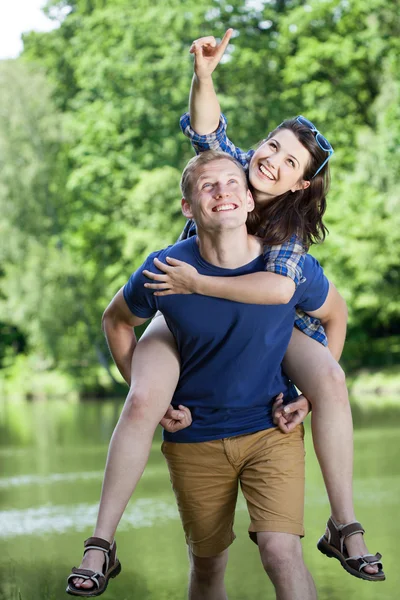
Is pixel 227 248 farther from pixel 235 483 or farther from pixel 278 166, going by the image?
pixel 235 483

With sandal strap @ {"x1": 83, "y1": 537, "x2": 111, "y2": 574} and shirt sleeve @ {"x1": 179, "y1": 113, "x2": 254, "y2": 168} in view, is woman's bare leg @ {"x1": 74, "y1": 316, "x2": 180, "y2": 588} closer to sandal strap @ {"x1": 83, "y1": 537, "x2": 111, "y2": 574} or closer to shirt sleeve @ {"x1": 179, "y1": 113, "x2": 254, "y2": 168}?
sandal strap @ {"x1": 83, "y1": 537, "x2": 111, "y2": 574}

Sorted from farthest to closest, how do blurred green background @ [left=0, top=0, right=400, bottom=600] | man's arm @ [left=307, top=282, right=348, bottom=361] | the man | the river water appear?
blurred green background @ [left=0, top=0, right=400, bottom=600], the river water, man's arm @ [left=307, top=282, right=348, bottom=361], the man

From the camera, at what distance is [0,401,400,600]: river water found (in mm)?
6562

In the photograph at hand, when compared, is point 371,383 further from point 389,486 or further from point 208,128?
point 208,128

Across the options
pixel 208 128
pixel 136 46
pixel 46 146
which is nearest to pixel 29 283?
pixel 46 146

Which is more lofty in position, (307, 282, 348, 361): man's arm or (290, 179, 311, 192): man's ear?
(290, 179, 311, 192): man's ear

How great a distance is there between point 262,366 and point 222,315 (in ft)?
0.74

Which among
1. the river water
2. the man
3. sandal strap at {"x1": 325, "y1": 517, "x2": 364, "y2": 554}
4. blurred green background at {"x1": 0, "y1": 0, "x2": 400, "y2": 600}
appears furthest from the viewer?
blurred green background at {"x1": 0, "y1": 0, "x2": 400, "y2": 600}

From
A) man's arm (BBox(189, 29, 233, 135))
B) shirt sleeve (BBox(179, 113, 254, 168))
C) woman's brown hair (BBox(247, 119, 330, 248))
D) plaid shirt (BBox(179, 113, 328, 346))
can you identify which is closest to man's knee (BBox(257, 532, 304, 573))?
plaid shirt (BBox(179, 113, 328, 346))

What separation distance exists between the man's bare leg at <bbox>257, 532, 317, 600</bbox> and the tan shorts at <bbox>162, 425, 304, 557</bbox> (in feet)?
0.11

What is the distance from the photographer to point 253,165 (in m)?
3.78

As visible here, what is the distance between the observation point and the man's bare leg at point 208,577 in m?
3.84

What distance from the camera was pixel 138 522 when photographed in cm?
955

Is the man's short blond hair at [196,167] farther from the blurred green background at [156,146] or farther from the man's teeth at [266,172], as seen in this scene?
the blurred green background at [156,146]
